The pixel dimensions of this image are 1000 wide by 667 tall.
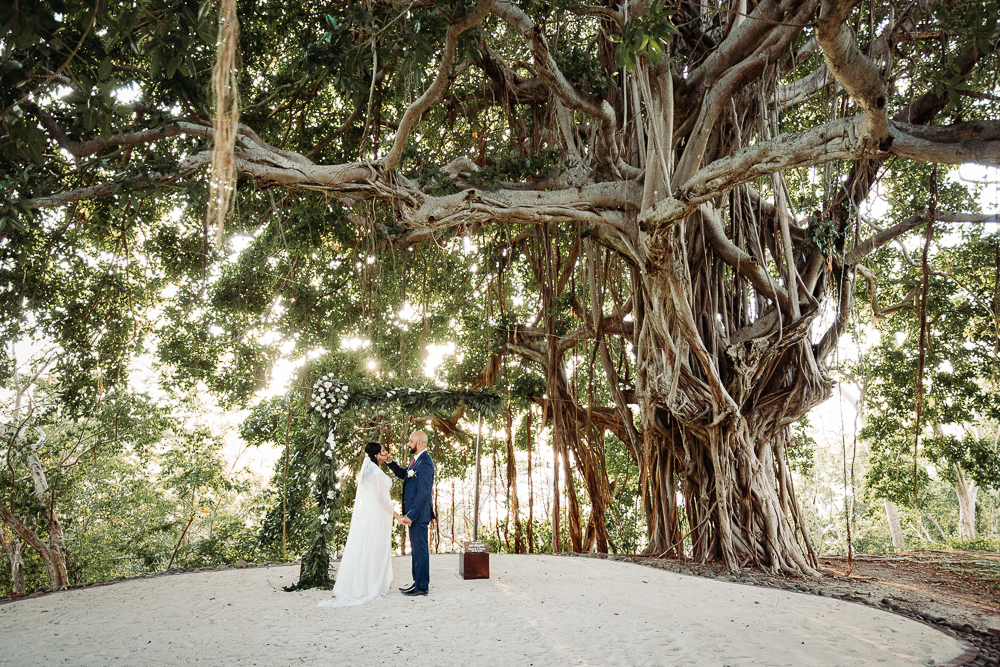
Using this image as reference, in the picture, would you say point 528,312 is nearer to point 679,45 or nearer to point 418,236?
point 418,236

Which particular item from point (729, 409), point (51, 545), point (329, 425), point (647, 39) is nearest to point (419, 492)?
point (329, 425)

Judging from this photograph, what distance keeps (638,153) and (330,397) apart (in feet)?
10.2

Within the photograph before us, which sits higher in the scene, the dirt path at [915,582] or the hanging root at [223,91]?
the hanging root at [223,91]

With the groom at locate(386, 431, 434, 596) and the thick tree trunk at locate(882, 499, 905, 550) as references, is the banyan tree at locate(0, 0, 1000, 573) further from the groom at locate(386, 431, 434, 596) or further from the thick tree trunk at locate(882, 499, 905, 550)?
the thick tree trunk at locate(882, 499, 905, 550)

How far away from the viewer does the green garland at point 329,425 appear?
376 cm

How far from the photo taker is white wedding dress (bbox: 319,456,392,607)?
346 centimetres

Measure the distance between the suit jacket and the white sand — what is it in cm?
47

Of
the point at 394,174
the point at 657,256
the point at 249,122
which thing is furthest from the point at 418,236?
the point at 657,256

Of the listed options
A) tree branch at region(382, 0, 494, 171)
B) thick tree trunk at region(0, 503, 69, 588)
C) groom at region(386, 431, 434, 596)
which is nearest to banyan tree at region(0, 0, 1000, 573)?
tree branch at region(382, 0, 494, 171)

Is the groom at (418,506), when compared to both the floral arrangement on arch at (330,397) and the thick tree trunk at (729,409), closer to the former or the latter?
the floral arrangement on arch at (330,397)

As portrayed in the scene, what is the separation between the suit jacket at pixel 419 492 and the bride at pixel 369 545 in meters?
0.13

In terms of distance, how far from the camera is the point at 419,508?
3688 millimetres

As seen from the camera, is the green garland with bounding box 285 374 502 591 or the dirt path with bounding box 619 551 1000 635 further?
the green garland with bounding box 285 374 502 591

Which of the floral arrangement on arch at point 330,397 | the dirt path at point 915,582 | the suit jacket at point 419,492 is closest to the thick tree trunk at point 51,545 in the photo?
the floral arrangement on arch at point 330,397
